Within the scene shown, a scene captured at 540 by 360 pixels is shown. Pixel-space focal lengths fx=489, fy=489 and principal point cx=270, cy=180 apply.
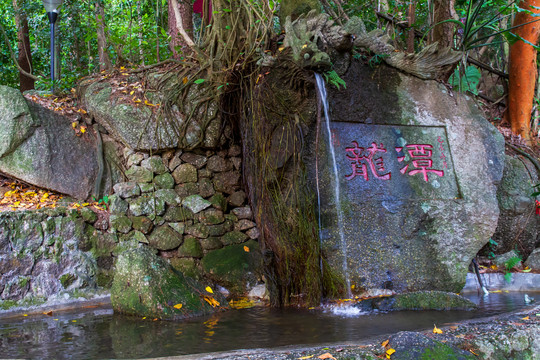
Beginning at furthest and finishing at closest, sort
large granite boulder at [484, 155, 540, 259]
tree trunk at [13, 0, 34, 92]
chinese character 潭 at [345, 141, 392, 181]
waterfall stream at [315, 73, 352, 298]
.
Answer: tree trunk at [13, 0, 34, 92], large granite boulder at [484, 155, 540, 259], chinese character 潭 at [345, 141, 392, 181], waterfall stream at [315, 73, 352, 298]

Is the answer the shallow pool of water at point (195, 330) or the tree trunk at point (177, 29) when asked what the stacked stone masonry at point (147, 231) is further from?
the tree trunk at point (177, 29)

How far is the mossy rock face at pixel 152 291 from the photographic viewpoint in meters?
4.23

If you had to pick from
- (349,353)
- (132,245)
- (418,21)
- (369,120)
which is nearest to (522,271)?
(369,120)

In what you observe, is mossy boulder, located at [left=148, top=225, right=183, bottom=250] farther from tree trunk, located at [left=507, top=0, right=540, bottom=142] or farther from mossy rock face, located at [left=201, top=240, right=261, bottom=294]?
tree trunk, located at [left=507, top=0, right=540, bottom=142]

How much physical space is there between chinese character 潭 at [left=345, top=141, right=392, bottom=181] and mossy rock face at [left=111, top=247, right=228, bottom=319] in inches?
79.0

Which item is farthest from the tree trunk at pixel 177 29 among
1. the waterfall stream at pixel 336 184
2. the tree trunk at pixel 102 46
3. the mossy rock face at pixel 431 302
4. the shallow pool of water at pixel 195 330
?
the mossy rock face at pixel 431 302

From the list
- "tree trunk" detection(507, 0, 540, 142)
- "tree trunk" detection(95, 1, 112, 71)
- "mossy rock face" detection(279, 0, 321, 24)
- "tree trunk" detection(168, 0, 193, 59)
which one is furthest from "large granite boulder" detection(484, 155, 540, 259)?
"tree trunk" detection(95, 1, 112, 71)

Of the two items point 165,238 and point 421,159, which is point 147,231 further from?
point 421,159

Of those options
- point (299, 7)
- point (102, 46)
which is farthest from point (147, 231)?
point (102, 46)

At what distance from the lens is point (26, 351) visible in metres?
3.19

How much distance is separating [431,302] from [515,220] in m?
2.53

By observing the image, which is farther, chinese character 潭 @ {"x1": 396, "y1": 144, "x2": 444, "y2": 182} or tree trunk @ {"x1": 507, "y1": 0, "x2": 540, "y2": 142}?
tree trunk @ {"x1": 507, "y1": 0, "x2": 540, "y2": 142}

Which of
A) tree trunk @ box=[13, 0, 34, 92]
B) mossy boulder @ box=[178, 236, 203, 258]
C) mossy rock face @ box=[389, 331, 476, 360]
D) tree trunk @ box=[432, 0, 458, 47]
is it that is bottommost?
mossy rock face @ box=[389, 331, 476, 360]

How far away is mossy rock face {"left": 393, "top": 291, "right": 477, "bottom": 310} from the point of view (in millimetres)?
4332
